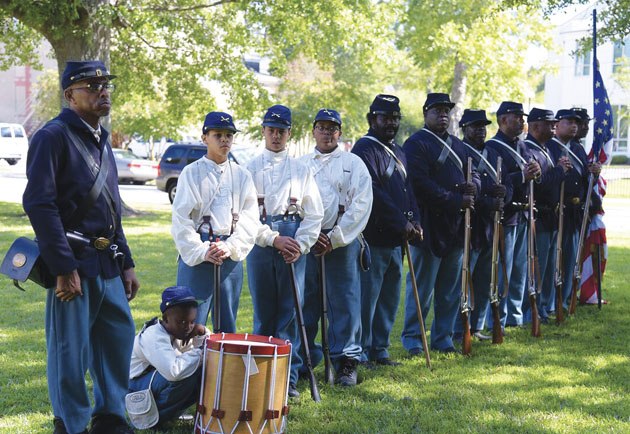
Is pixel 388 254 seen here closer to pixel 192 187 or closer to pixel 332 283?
pixel 332 283

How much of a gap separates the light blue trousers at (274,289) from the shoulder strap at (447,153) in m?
2.04

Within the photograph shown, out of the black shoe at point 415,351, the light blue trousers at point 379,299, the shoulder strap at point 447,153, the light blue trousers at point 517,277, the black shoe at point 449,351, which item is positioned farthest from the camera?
the light blue trousers at point 517,277

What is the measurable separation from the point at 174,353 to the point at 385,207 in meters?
2.61

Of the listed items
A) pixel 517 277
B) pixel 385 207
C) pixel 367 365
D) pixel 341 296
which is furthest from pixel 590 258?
pixel 341 296

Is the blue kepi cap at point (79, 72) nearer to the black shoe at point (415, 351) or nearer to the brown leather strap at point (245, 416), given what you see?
the brown leather strap at point (245, 416)

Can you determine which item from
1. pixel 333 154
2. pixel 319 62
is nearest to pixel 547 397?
pixel 333 154

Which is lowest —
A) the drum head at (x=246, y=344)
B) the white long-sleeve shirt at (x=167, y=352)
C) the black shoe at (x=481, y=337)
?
Result: the black shoe at (x=481, y=337)

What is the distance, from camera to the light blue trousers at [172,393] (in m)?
5.30

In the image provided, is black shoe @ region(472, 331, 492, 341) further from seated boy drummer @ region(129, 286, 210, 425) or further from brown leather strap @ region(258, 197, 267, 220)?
seated boy drummer @ region(129, 286, 210, 425)

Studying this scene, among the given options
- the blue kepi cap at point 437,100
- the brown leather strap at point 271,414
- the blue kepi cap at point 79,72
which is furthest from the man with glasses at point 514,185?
the blue kepi cap at point 79,72

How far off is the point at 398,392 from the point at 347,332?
0.69m

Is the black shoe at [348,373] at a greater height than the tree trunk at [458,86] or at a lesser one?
lesser

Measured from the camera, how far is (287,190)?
638 centimetres

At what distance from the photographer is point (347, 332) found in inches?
271
